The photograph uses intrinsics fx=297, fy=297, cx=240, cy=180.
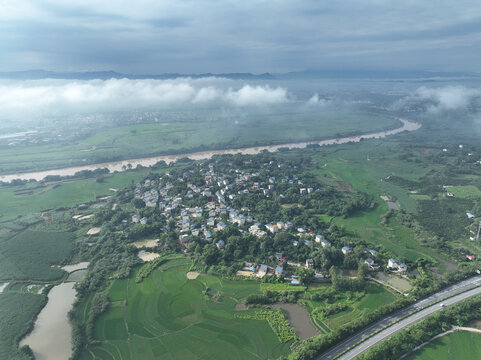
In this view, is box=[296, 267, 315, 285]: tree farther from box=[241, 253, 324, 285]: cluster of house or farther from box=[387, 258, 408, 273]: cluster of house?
box=[387, 258, 408, 273]: cluster of house

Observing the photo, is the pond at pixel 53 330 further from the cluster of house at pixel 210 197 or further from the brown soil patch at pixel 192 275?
the cluster of house at pixel 210 197

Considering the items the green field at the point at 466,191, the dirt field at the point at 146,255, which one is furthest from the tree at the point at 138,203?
the green field at the point at 466,191

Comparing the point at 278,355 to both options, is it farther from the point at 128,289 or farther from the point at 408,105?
the point at 408,105

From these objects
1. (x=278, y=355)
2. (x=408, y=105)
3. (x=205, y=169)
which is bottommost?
(x=278, y=355)

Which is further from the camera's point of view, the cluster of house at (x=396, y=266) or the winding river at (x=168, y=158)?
the winding river at (x=168, y=158)

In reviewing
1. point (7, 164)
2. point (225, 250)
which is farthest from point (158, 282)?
point (7, 164)

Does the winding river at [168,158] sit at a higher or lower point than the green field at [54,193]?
higher
